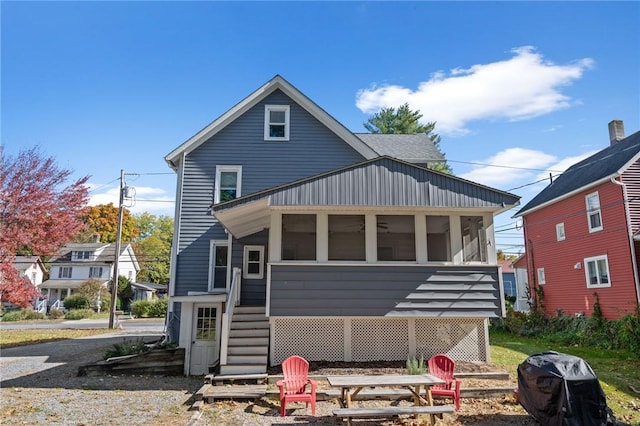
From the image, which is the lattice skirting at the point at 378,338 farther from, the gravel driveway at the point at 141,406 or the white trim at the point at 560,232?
the white trim at the point at 560,232

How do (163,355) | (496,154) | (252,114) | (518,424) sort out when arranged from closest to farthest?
(518,424) < (163,355) < (252,114) < (496,154)

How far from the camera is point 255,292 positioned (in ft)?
40.3

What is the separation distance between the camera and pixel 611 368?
10.2 m

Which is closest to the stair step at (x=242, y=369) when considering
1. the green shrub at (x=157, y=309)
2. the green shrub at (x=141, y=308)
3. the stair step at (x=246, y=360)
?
the stair step at (x=246, y=360)

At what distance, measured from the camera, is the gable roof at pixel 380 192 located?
348 inches

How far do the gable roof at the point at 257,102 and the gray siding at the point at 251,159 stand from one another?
0.59 feet

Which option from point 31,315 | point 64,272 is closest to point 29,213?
point 31,315

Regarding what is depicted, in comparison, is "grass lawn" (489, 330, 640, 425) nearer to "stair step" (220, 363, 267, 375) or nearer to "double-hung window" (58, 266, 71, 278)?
"stair step" (220, 363, 267, 375)

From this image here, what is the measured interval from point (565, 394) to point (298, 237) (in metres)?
5.94

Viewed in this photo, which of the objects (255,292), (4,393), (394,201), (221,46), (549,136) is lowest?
(4,393)

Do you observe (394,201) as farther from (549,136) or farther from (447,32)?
(549,136)

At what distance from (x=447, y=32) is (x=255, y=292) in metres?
10.5

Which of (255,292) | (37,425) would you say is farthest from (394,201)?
(37,425)

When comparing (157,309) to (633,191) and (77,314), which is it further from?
(633,191)
